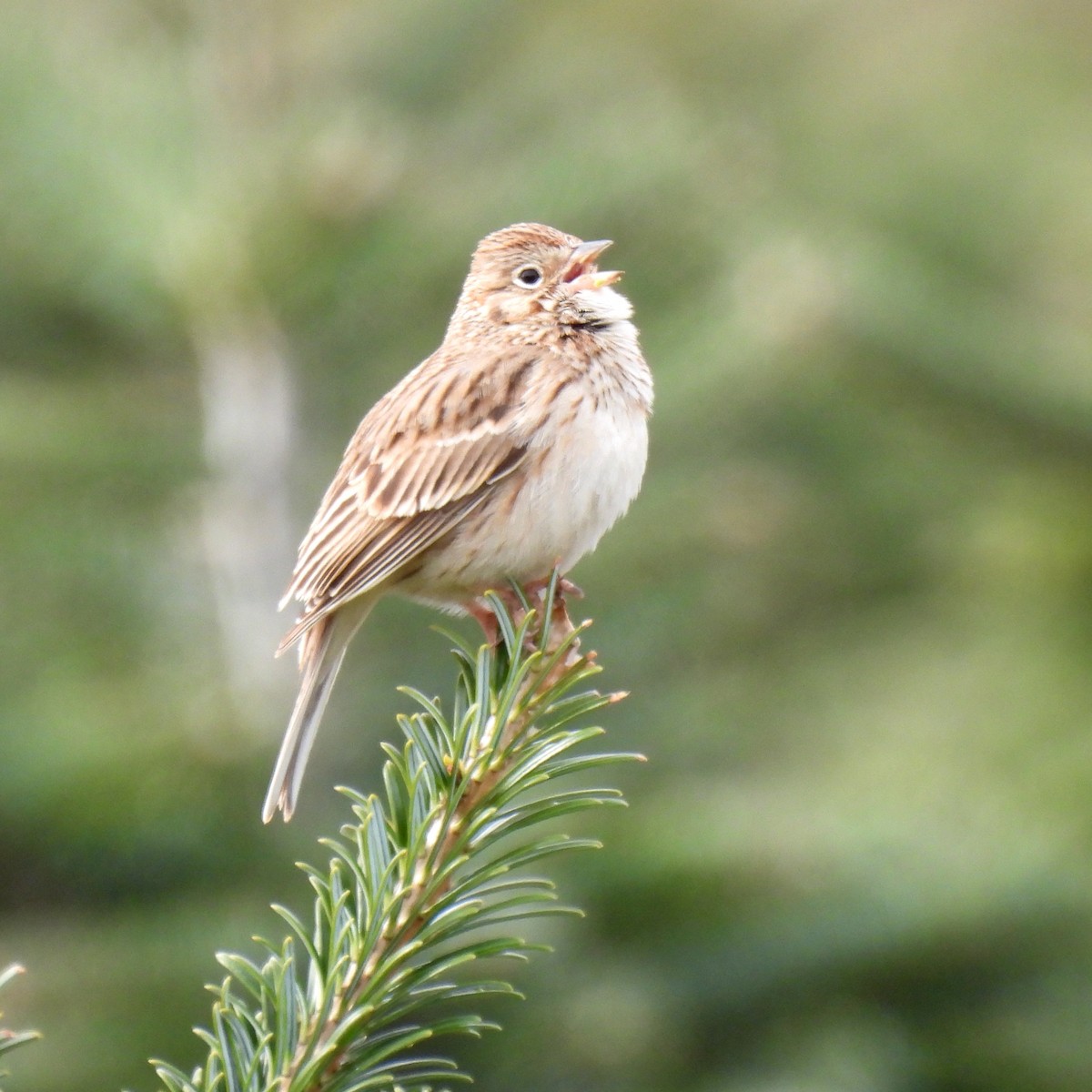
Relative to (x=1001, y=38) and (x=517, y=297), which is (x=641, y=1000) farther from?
(x=1001, y=38)

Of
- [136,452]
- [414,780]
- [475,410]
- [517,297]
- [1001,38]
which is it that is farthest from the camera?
[1001,38]

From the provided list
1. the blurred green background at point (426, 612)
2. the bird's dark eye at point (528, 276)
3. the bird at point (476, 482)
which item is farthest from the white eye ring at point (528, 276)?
the blurred green background at point (426, 612)

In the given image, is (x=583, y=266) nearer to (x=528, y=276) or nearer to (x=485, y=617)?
(x=528, y=276)

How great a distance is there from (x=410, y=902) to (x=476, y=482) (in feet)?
6.14

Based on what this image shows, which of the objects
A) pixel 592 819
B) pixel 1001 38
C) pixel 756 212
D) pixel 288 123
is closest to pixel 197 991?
pixel 592 819

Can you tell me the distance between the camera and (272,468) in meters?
5.09

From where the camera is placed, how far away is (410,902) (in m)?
2.21

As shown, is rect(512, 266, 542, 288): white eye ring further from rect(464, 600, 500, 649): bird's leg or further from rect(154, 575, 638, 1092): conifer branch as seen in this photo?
rect(154, 575, 638, 1092): conifer branch

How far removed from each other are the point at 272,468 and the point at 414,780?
2.88 m

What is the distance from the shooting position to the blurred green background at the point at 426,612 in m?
4.86

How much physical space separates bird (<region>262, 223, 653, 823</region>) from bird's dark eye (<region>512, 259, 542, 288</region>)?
0.27 meters

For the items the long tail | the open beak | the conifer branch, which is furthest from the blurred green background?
the conifer branch

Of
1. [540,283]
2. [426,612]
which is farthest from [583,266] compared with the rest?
[426,612]

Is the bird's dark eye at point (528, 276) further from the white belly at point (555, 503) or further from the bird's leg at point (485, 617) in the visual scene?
the bird's leg at point (485, 617)
